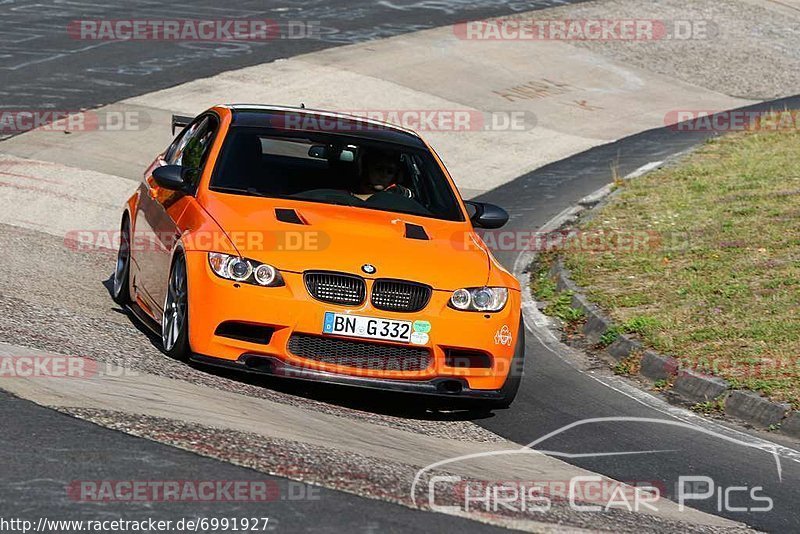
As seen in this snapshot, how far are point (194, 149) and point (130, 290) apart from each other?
3.81 ft

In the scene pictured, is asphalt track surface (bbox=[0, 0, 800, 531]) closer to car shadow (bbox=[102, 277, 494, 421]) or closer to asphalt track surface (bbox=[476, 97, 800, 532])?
asphalt track surface (bbox=[476, 97, 800, 532])

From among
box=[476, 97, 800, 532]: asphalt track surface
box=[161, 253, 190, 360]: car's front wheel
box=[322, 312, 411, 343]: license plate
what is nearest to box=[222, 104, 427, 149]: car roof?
box=[161, 253, 190, 360]: car's front wheel

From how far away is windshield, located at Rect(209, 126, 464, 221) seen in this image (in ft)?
30.9

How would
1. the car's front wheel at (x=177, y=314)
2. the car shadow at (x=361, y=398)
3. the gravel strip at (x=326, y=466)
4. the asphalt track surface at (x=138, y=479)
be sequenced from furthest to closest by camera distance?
the car shadow at (x=361, y=398)
the car's front wheel at (x=177, y=314)
the gravel strip at (x=326, y=466)
the asphalt track surface at (x=138, y=479)

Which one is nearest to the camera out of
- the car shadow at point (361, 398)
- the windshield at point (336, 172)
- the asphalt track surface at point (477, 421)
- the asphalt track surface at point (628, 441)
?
the asphalt track surface at point (477, 421)

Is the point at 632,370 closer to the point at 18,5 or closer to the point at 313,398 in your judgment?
the point at 313,398

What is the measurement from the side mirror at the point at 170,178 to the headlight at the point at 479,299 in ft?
7.03

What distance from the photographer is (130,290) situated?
402 inches

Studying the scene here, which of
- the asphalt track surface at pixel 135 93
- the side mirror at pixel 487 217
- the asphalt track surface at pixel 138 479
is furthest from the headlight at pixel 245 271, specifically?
the side mirror at pixel 487 217

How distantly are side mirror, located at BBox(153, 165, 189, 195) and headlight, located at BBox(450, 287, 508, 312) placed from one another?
2141 mm

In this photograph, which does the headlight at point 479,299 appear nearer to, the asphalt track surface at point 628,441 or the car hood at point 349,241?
the car hood at point 349,241

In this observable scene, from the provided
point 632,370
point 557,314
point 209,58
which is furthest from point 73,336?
point 209,58

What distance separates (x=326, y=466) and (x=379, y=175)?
365cm

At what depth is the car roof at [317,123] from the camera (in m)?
9.86
